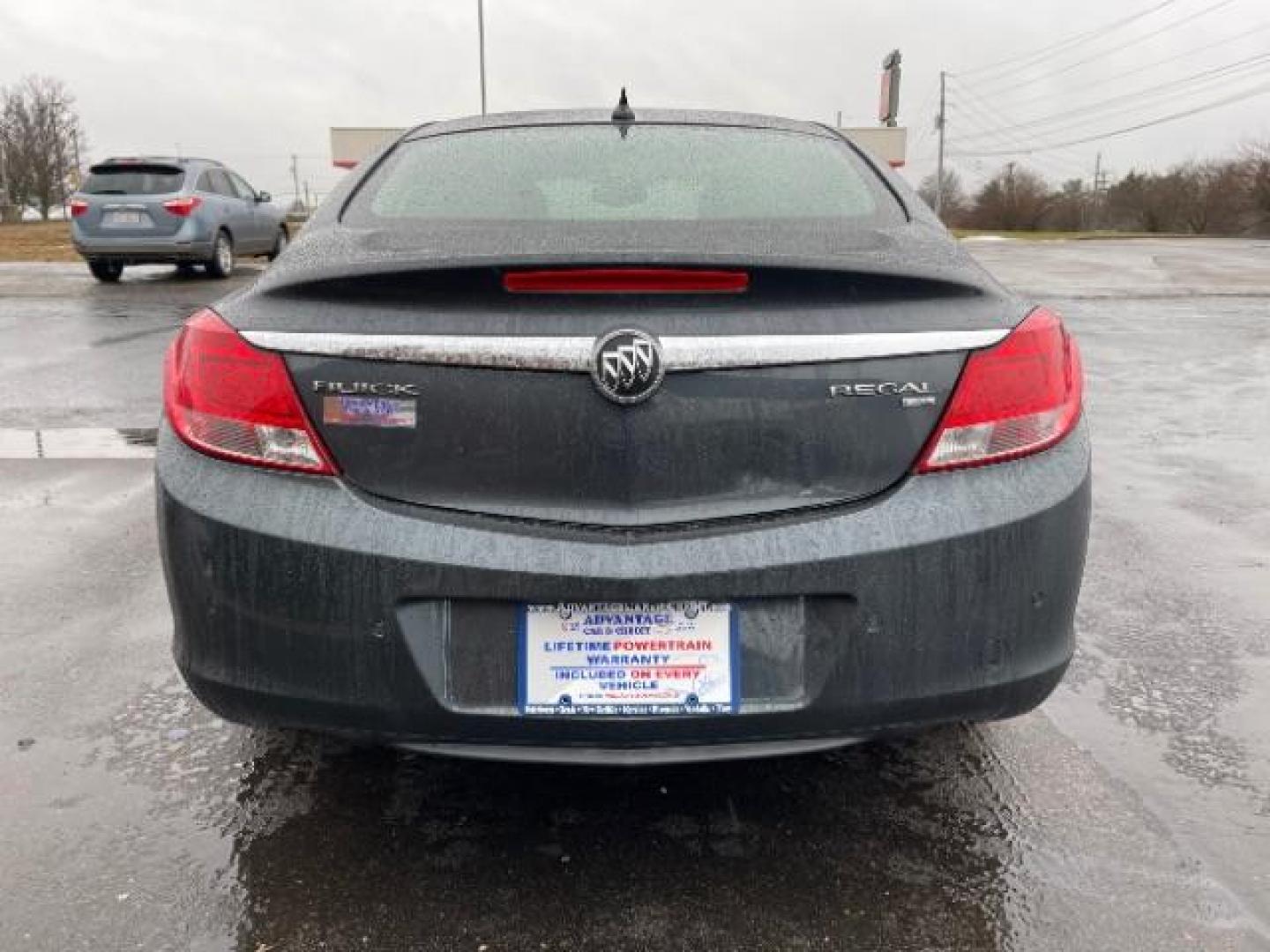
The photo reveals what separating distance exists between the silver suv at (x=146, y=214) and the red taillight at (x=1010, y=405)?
48.3ft

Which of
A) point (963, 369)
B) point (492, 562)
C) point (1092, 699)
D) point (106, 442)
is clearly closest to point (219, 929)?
point (492, 562)

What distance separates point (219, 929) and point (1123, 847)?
71.4 inches

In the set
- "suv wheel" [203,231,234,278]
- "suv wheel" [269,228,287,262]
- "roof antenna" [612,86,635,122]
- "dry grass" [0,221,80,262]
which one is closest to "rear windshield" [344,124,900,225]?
"roof antenna" [612,86,635,122]

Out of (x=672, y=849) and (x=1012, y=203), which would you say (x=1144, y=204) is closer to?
(x=1012, y=203)

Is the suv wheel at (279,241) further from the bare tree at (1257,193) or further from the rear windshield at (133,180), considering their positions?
the bare tree at (1257,193)

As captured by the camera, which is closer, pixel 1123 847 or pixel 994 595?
pixel 994 595

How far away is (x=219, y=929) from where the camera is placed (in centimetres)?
207

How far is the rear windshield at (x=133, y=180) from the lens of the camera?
14.8m

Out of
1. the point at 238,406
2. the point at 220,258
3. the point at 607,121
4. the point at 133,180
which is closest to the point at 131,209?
the point at 133,180

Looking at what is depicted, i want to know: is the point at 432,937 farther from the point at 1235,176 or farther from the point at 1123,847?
the point at 1235,176

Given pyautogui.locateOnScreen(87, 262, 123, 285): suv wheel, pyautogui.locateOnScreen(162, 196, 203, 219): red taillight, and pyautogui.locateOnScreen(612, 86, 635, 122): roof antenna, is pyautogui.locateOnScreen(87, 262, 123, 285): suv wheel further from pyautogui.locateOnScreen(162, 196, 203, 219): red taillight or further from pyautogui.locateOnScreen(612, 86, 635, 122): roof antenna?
pyautogui.locateOnScreen(612, 86, 635, 122): roof antenna

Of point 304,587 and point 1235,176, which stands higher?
point 1235,176

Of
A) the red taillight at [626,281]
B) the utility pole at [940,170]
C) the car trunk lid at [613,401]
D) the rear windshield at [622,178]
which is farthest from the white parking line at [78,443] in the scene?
the utility pole at [940,170]

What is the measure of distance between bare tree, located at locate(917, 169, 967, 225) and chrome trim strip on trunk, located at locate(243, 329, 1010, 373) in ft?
216
